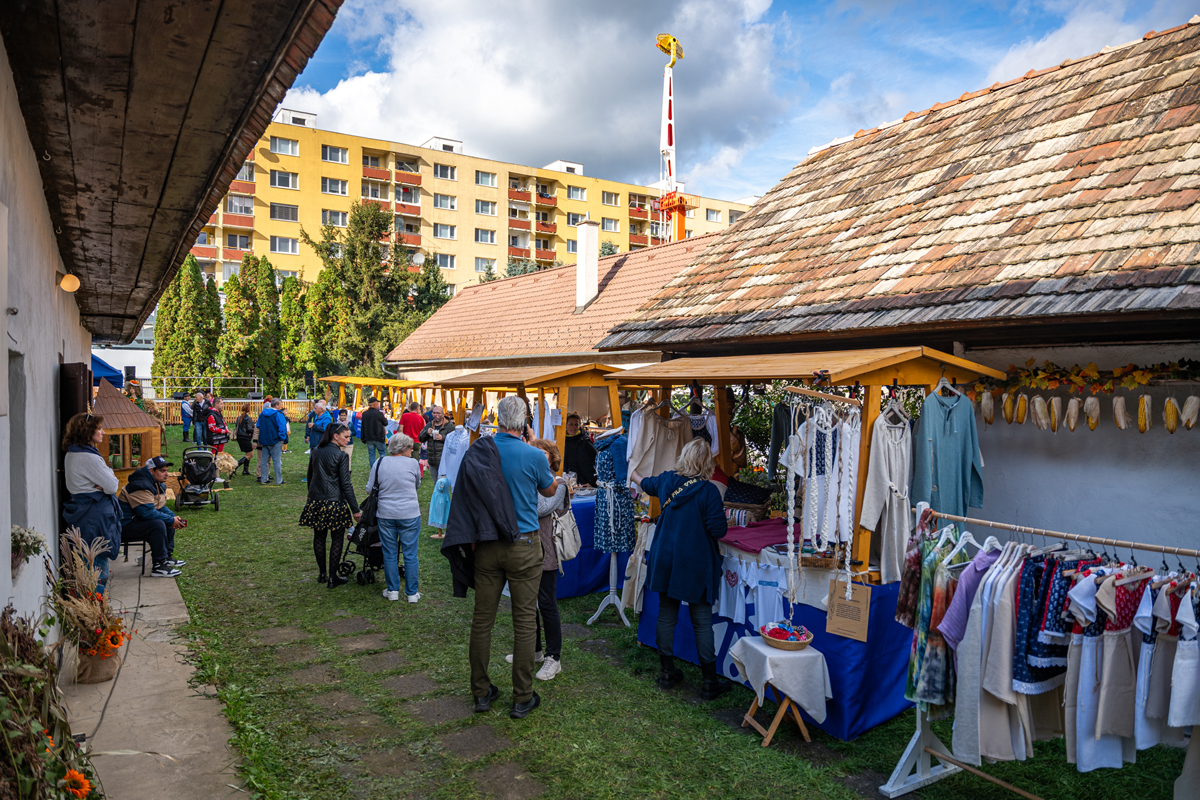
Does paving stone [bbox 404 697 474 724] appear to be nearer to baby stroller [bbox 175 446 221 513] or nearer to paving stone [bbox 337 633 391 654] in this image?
paving stone [bbox 337 633 391 654]

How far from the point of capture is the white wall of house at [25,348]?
3.29 metres

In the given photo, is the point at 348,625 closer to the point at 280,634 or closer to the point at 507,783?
the point at 280,634

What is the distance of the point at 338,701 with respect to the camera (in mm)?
5172

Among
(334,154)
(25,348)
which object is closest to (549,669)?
(25,348)

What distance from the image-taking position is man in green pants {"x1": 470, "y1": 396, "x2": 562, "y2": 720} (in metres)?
4.83

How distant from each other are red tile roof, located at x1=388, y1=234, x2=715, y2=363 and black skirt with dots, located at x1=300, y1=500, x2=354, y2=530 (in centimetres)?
1127

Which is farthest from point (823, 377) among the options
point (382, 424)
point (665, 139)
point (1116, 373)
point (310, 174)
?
point (310, 174)

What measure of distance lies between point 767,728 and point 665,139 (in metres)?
25.8

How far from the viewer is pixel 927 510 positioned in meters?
4.16

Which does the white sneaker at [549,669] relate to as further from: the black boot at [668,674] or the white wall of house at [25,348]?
the white wall of house at [25,348]

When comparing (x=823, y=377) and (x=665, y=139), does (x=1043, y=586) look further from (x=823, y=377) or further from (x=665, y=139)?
(x=665, y=139)

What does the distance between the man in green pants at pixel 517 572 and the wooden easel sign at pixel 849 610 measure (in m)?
1.96

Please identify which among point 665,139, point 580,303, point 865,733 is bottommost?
point 865,733

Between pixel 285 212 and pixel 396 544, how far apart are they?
4122 cm
